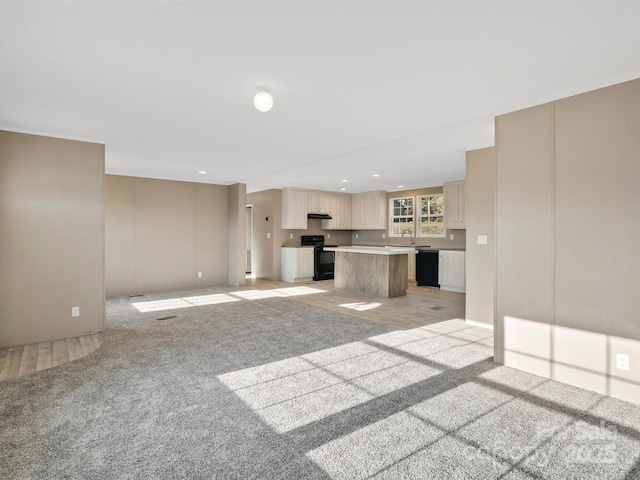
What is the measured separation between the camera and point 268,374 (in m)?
2.95

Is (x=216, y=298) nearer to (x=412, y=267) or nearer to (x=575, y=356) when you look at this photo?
(x=412, y=267)

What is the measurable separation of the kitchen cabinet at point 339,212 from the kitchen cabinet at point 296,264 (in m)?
1.27

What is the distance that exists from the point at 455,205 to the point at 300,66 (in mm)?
5736

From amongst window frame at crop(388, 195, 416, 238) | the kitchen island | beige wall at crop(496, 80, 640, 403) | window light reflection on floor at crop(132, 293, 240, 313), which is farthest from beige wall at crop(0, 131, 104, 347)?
window frame at crop(388, 195, 416, 238)

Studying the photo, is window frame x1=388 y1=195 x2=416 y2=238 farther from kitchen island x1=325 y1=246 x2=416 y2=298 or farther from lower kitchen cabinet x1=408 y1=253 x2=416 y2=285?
kitchen island x1=325 y1=246 x2=416 y2=298

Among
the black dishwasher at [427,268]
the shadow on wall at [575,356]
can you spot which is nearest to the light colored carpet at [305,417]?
the shadow on wall at [575,356]

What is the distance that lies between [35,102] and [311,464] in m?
3.86

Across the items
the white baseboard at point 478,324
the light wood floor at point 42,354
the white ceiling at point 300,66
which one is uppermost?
the white ceiling at point 300,66

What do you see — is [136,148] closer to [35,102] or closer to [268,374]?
[35,102]

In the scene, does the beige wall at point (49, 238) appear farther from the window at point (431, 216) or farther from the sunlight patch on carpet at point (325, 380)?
the window at point (431, 216)

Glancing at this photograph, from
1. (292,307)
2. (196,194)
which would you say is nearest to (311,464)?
(292,307)

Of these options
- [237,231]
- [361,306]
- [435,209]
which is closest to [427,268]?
[435,209]

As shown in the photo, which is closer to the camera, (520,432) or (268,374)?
(520,432)

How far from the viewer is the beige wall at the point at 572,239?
8.19 ft
